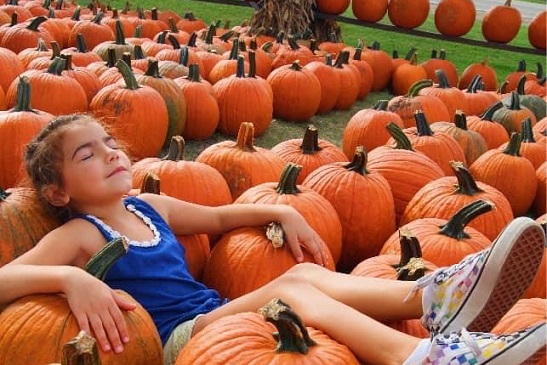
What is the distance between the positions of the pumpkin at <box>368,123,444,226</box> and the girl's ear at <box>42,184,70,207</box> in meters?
1.86

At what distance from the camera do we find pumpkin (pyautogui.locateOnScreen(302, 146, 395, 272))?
3473 mm

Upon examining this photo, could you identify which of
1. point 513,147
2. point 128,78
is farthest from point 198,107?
point 513,147

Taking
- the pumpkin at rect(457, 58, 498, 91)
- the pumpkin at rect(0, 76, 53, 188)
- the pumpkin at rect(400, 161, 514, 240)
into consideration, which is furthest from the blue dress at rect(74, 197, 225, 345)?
the pumpkin at rect(457, 58, 498, 91)

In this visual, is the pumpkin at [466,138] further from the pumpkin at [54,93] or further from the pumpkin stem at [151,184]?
the pumpkin stem at [151,184]

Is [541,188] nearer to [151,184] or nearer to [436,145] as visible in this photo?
[436,145]

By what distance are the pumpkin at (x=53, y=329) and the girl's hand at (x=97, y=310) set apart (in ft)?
0.08

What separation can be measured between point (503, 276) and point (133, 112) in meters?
2.95

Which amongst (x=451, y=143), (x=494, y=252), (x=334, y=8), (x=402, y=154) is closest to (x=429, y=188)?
(x=402, y=154)

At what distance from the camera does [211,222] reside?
293 centimetres

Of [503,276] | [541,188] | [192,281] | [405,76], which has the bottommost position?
[405,76]

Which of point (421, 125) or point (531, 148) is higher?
point (421, 125)

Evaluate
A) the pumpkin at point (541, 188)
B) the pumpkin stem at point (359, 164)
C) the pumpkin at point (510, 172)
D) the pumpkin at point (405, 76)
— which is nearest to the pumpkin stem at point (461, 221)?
the pumpkin stem at point (359, 164)

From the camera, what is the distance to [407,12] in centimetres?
972

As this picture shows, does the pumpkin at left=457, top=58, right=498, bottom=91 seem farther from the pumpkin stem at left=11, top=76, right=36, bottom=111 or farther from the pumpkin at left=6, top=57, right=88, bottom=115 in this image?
the pumpkin stem at left=11, top=76, right=36, bottom=111
